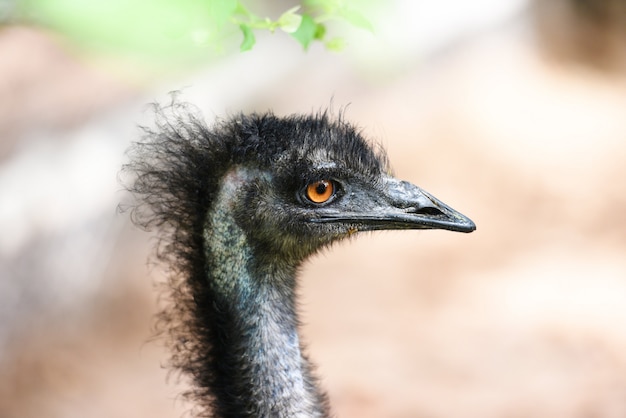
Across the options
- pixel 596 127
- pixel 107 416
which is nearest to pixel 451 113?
pixel 596 127

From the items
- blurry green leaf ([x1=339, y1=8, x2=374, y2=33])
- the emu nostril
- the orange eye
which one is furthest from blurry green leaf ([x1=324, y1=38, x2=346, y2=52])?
the emu nostril

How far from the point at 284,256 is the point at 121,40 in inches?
44.7

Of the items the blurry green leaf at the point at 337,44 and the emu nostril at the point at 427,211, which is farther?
the emu nostril at the point at 427,211

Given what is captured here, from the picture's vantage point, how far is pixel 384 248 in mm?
6758

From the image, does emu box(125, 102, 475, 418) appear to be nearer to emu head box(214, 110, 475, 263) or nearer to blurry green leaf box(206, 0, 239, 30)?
emu head box(214, 110, 475, 263)

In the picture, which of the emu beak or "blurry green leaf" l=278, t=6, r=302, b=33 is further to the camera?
the emu beak

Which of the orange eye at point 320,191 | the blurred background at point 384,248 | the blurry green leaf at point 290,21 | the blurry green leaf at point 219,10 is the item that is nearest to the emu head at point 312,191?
the orange eye at point 320,191

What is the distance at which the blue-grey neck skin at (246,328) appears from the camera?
2422mm

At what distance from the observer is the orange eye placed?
Result: 2.48 metres

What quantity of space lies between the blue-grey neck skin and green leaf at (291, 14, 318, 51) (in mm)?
479

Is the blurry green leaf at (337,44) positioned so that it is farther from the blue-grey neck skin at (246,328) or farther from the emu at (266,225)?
the blue-grey neck skin at (246,328)

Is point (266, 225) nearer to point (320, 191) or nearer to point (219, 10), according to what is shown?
point (320, 191)

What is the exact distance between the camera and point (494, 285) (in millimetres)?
6250

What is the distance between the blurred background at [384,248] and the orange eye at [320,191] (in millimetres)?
1305
